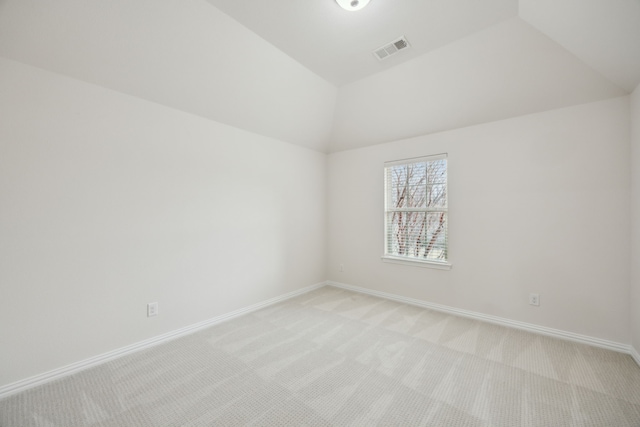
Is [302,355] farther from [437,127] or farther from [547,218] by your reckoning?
[437,127]

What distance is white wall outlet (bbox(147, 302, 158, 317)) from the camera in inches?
91.2

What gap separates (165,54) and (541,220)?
3.77 metres

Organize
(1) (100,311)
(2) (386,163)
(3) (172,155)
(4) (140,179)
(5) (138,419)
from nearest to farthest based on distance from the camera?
(5) (138,419), (1) (100,311), (4) (140,179), (3) (172,155), (2) (386,163)

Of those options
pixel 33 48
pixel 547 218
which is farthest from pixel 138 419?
pixel 547 218

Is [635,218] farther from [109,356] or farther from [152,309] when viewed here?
[109,356]

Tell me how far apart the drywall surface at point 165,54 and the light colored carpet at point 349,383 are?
231 cm

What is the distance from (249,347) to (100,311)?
4.10 feet

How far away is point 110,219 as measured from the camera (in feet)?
6.92

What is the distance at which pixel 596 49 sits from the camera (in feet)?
6.03

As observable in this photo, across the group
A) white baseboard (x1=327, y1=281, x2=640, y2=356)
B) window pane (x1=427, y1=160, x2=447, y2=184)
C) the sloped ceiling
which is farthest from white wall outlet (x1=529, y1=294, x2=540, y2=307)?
the sloped ceiling

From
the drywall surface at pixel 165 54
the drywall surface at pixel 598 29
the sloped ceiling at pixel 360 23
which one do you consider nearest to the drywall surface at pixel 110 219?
the drywall surface at pixel 165 54

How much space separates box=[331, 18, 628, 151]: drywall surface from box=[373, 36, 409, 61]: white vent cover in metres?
0.24

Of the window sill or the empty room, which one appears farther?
the window sill

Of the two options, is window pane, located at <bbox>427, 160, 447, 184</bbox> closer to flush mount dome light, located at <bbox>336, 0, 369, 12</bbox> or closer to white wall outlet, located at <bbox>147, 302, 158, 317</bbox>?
flush mount dome light, located at <bbox>336, 0, 369, 12</bbox>
